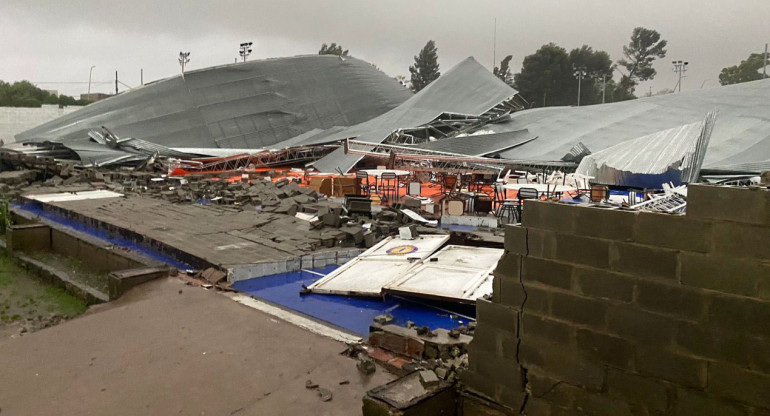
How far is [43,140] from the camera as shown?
1363 inches

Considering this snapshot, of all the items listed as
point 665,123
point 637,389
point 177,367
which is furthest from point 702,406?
point 665,123

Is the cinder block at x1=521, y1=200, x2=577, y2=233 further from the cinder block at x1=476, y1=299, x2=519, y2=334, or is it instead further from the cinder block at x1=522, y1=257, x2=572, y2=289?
the cinder block at x1=476, y1=299, x2=519, y2=334

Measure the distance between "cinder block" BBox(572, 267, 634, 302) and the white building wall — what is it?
53.3m

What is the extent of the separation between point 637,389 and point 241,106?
4395 centimetres

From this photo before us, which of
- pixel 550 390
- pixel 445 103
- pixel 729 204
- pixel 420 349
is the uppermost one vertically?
pixel 445 103

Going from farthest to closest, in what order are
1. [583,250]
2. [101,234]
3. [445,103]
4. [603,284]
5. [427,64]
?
1. [427,64]
2. [445,103]
3. [101,234]
4. [583,250]
5. [603,284]

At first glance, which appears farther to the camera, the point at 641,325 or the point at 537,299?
the point at 537,299

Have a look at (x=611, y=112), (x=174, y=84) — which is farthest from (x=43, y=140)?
(x=611, y=112)

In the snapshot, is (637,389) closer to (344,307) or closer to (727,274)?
(727,274)

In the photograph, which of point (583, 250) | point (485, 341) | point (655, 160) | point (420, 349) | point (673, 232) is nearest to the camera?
point (673, 232)

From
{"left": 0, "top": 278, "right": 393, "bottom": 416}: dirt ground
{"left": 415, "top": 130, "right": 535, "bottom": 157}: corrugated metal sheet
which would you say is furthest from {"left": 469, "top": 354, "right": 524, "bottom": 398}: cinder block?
{"left": 415, "top": 130, "right": 535, "bottom": 157}: corrugated metal sheet

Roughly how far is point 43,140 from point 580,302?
40.0 meters

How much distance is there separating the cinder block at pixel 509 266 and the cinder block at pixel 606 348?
27.0 inches

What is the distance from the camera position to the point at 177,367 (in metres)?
5.54
